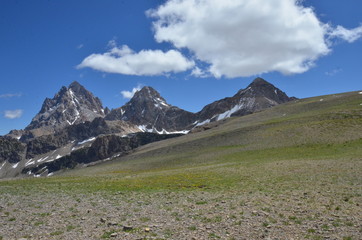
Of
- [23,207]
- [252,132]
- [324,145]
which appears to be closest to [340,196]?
[23,207]

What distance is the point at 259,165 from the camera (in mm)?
45969

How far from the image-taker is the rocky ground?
45.7 ft

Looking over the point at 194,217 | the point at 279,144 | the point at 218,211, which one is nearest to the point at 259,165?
the point at 279,144

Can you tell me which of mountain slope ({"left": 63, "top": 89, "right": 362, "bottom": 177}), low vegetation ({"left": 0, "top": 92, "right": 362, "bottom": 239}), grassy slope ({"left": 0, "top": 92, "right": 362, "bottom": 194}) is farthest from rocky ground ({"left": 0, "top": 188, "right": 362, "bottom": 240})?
mountain slope ({"left": 63, "top": 89, "right": 362, "bottom": 177})

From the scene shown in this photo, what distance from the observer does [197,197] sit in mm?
24172

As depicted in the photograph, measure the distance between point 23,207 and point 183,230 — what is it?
15342mm

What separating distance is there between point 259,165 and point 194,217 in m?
31.3

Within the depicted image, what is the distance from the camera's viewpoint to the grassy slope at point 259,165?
30.2 m

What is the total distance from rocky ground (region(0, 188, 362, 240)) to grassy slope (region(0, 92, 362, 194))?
4.92 metres

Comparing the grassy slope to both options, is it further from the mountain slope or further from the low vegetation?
the low vegetation

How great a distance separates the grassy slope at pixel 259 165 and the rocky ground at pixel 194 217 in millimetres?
4916

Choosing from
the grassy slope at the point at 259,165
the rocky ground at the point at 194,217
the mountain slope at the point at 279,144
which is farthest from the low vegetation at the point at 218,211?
the mountain slope at the point at 279,144

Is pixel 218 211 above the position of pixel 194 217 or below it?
below

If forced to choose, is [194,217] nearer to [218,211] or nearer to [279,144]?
[218,211]
